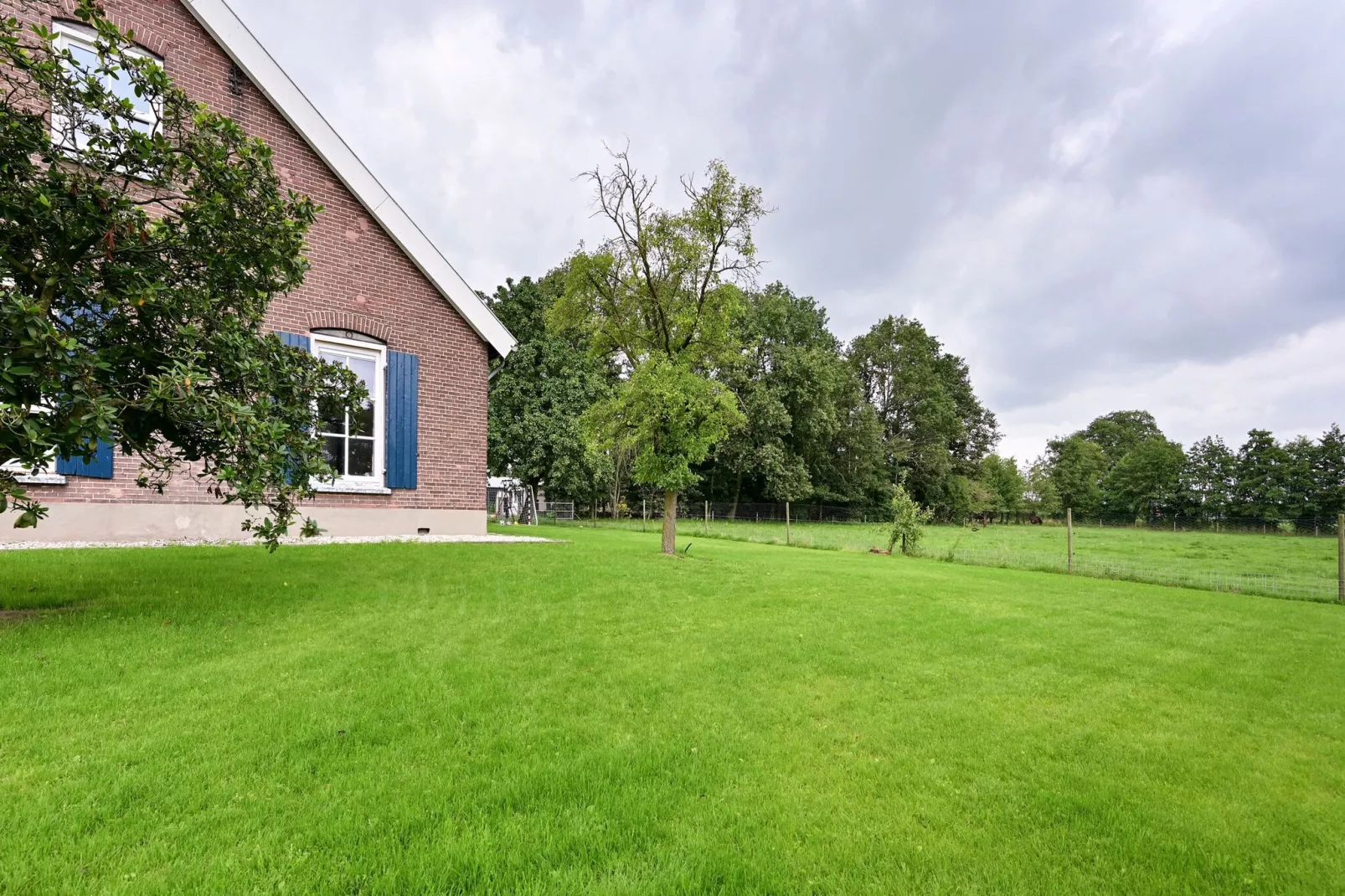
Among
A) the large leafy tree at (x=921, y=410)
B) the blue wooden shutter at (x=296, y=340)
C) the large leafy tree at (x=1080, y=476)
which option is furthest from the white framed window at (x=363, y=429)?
the large leafy tree at (x=1080, y=476)

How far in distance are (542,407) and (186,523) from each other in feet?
71.7

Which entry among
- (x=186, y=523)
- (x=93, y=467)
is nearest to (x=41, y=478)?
(x=93, y=467)

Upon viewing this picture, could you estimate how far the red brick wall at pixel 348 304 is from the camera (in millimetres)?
9156

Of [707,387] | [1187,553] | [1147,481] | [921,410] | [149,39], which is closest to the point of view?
[149,39]

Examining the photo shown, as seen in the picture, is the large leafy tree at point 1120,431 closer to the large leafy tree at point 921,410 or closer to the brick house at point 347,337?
the large leafy tree at point 921,410

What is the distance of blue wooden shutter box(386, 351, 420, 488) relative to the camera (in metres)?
10.7

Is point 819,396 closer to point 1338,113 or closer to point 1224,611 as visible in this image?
point 1338,113

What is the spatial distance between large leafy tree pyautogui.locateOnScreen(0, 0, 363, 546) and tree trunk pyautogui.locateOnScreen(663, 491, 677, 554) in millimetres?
7765

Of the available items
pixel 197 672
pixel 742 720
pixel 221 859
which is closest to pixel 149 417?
pixel 197 672

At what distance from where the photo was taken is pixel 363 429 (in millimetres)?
10484

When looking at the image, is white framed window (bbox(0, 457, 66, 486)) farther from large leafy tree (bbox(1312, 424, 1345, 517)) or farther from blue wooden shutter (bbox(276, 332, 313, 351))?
large leafy tree (bbox(1312, 424, 1345, 517))

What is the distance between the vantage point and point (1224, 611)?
8133 mm

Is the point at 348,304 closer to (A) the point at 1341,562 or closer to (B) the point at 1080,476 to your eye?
(A) the point at 1341,562

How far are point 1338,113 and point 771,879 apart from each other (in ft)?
54.4
